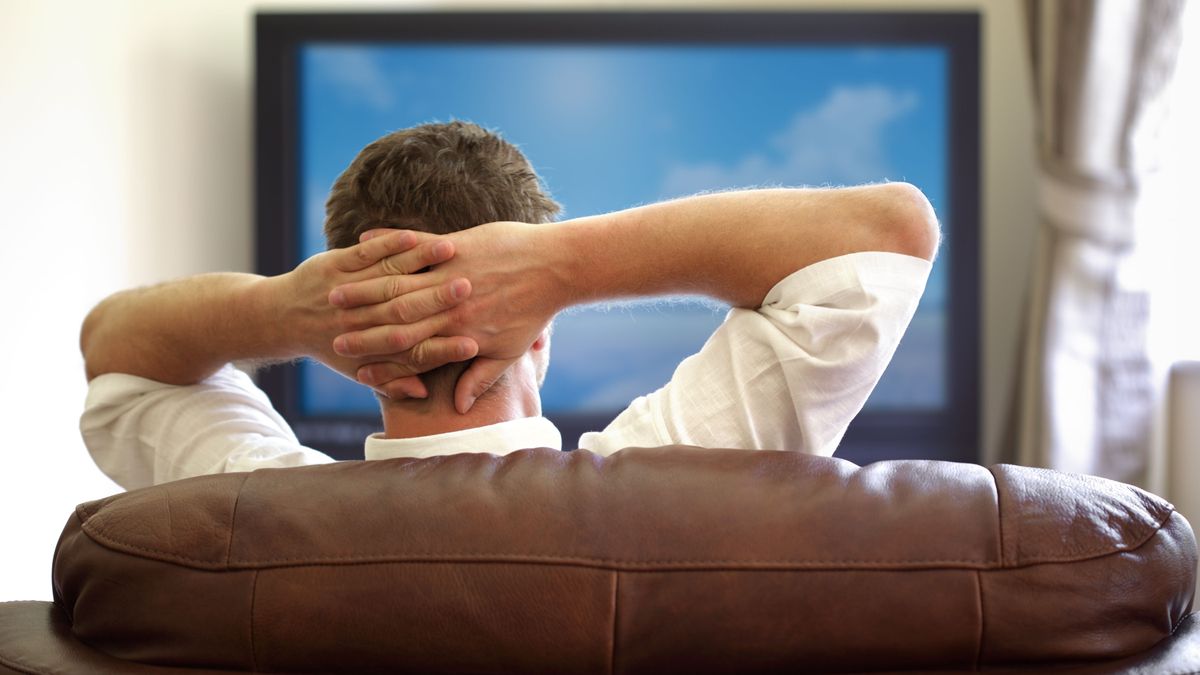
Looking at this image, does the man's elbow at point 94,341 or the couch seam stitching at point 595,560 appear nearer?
the couch seam stitching at point 595,560

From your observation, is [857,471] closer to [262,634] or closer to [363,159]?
[262,634]

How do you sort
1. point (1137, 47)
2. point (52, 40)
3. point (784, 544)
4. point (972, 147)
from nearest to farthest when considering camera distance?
1. point (784, 544)
2. point (52, 40)
3. point (1137, 47)
4. point (972, 147)

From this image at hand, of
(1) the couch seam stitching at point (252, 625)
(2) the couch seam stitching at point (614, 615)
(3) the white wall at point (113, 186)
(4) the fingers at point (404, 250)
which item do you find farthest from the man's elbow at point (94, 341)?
(3) the white wall at point (113, 186)

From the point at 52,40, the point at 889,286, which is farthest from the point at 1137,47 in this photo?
the point at 52,40

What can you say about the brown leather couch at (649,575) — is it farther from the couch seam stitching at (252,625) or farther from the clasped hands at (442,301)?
the clasped hands at (442,301)

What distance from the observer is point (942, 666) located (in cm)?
69

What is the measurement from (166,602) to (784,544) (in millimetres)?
377

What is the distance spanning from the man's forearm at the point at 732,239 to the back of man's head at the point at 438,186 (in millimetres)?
69

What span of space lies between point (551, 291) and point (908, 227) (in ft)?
1.04

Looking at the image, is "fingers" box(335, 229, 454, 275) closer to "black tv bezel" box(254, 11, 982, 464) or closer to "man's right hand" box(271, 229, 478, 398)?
"man's right hand" box(271, 229, 478, 398)

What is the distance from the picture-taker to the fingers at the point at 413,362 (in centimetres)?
104

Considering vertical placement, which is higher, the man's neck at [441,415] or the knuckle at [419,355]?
the knuckle at [419,355]

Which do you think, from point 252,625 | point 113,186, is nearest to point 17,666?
point 252,625

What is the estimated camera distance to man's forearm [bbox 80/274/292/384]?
1.21 metres
